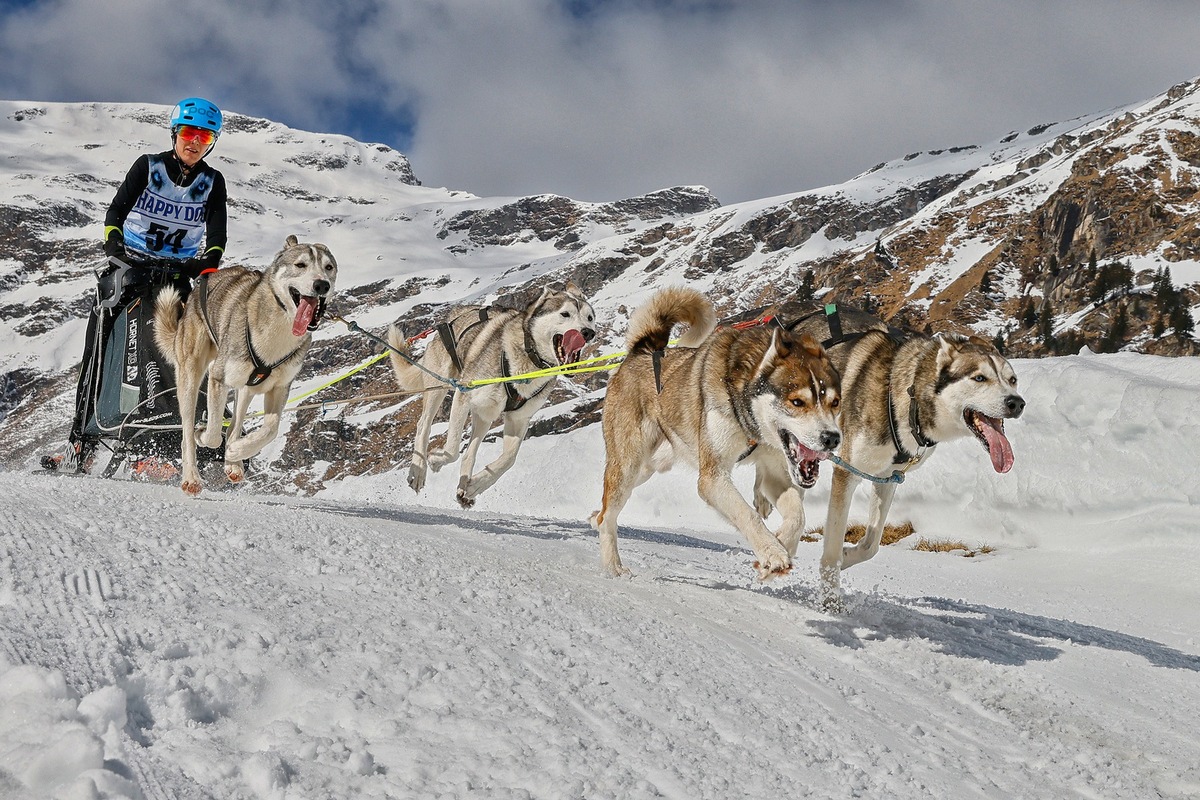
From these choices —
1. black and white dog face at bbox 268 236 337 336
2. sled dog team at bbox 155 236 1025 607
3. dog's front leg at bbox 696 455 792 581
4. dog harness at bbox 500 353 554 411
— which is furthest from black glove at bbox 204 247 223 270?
dog's front leg at bbox 696 455 792 581

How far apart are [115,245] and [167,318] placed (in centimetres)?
64

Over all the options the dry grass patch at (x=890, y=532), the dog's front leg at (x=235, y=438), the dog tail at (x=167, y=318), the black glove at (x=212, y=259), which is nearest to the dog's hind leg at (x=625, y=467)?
the dog's front leg at (x=235, y=438)

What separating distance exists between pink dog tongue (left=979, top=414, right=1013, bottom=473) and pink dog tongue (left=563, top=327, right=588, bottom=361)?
3.99 m

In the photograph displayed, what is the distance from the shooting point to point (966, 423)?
4.34 metres

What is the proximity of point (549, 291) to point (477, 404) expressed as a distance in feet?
4.53

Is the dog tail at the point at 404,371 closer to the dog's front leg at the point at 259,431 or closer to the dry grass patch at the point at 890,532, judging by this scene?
the dog's front leg at the point at 259,431

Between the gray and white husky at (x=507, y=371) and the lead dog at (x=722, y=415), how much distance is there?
2.35 meters

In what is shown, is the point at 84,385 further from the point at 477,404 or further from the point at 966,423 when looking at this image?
the point at 966,423

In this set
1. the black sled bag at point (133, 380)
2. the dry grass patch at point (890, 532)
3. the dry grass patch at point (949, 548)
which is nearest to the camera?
the black sled bag at point (133, 380)

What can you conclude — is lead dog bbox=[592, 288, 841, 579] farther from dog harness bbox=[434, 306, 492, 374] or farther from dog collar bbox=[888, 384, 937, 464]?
dog harness bbox=[434, 306, 492, 374]

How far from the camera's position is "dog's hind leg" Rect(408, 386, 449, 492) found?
25.1ft

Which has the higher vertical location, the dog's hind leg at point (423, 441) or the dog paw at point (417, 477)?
the dog's hind leg at point (423, 441)

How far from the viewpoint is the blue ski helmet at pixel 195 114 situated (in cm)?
594

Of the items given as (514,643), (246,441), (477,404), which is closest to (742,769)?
(514,643)
